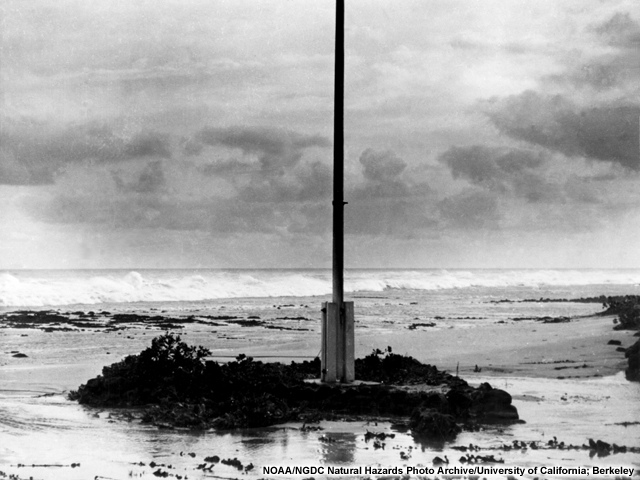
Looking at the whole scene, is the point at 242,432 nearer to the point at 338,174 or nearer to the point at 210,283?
the point at 338,174

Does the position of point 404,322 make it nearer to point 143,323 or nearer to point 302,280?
point 143,323

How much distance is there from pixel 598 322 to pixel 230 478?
21.8m

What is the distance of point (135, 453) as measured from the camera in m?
9.09

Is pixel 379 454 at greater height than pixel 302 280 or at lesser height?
lesser

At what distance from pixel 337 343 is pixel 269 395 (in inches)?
48.4

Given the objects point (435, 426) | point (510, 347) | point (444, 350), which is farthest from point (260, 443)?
point (510, 347)

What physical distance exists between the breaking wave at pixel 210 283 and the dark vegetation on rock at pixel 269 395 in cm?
3604

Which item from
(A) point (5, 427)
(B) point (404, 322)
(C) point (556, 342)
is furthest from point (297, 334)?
(A) point (5, 427)

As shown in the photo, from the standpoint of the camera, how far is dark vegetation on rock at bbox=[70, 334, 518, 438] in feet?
34.8

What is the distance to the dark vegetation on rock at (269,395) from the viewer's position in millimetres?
10594

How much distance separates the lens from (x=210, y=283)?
215 feet

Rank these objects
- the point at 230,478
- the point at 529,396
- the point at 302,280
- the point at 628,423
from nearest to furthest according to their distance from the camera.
Answer: the point at 230,478 < the point at 628,423 < the point at 529,396 < the point at 302,280

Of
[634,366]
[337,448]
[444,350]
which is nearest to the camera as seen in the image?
[337,448]

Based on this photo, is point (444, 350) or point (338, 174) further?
point (444, 350)
